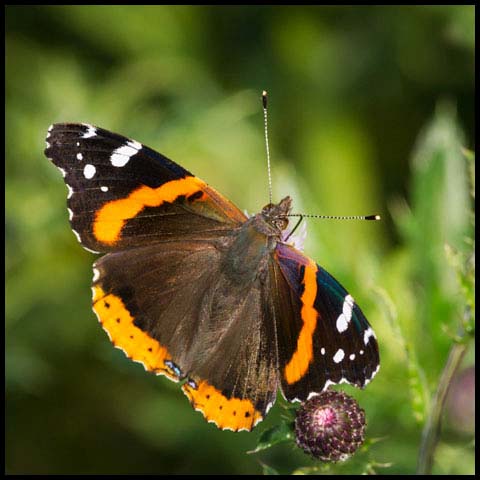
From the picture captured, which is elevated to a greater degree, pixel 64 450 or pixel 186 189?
pixel 186 189

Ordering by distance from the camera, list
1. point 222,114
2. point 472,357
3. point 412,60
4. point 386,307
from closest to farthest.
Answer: point 386,307 → point 472,357 → point 222,114 → point 412,60

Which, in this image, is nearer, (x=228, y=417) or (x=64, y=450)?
(x=228, y=417)

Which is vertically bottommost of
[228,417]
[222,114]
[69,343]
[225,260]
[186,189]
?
[228,417]

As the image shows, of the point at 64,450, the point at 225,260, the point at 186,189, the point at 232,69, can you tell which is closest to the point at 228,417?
the point at 225,260

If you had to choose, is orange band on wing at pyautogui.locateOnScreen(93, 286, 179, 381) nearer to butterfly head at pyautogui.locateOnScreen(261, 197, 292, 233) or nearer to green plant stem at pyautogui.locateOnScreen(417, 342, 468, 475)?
butterfly head at pyautogui.locateOnScreen(261, 197, 292, 233)

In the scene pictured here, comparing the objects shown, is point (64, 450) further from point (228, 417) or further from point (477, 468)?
point (477, 468)

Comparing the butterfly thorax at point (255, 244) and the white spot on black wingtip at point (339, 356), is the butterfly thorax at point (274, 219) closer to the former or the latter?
the butterfly thorax at point (255, 244)

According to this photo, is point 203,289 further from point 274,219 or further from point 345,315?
point 345,315

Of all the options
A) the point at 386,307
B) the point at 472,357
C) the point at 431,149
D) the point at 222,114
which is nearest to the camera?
the point at 386,307
